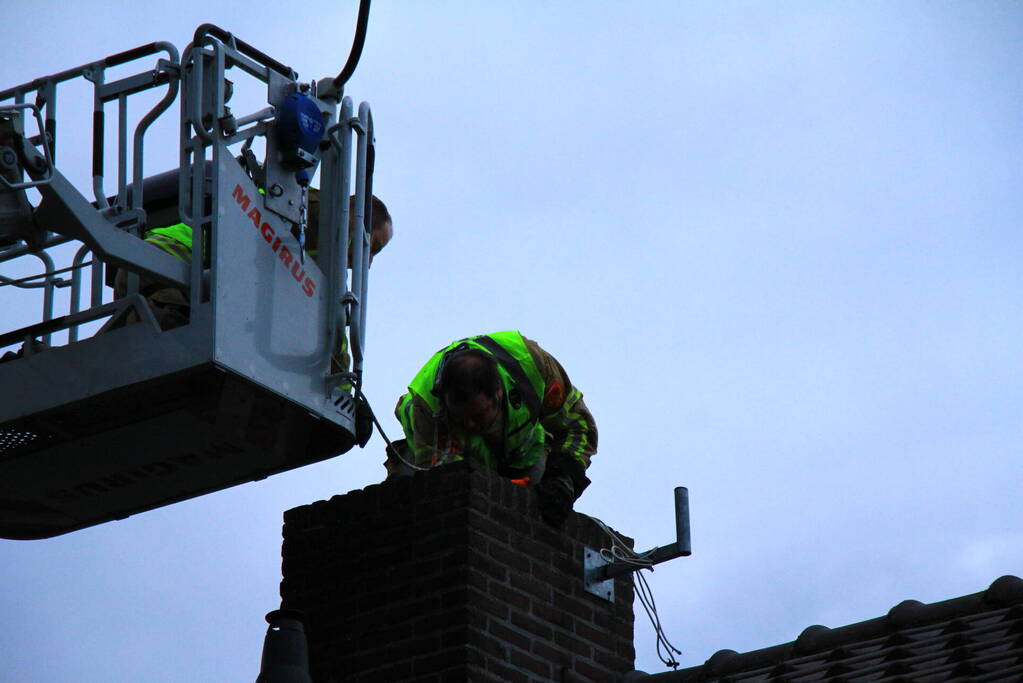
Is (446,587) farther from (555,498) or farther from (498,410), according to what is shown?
(498,410)

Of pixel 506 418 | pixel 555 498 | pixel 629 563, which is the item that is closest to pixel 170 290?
pixel 555 498

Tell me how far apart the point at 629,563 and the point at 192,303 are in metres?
2.42

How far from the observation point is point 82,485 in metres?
8.50

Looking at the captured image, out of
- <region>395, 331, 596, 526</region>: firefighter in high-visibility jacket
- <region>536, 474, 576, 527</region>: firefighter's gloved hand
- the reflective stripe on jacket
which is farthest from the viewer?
the reflective stripe on jacket

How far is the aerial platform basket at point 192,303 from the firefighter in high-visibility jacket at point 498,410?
3.61ft

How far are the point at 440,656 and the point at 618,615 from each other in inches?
51.3

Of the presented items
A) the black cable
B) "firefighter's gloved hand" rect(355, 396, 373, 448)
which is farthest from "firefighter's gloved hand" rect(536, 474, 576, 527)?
the black cable

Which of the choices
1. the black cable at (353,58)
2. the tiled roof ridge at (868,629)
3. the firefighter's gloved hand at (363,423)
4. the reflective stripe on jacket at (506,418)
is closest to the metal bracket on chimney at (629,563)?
the tiled roof ridge at (868,629)

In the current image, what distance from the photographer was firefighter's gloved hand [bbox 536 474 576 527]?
8.73 metres

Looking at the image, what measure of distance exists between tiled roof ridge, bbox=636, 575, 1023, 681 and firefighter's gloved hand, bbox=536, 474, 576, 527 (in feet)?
2.75

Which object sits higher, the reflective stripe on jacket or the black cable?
the black cable

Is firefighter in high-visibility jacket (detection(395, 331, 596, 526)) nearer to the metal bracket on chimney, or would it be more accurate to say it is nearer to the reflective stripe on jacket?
the reflective stripe on jacket

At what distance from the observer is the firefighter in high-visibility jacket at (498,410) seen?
940 cm

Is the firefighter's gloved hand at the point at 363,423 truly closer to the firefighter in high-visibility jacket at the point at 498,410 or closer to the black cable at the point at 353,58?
the firefighter in high-visibility jacket at the point at 498,410
